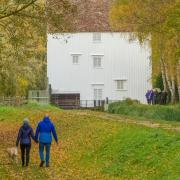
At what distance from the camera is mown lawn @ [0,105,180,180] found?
74.5ft

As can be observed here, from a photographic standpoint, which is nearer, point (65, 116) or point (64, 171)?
point (64, 171)

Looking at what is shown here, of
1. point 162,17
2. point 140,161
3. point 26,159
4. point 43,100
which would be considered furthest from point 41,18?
point 43,100

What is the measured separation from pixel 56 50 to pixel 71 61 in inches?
83.1

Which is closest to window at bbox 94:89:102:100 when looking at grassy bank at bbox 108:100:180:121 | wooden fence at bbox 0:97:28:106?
wooden fence at bbox 0:97:28:106

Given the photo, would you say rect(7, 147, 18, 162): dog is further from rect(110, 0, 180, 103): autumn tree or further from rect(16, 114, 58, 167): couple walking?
rect(110, 0, 180, 103): autumn tree

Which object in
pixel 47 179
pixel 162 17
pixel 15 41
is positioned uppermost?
pixel 162 17

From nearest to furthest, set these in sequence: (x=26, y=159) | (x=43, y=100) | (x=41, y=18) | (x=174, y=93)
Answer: (x=26, y=159)
(x=41, y=18)
(x=174, y=93)
(x=43, y=100)

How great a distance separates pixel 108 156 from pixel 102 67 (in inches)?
1939

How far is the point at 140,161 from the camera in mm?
24016

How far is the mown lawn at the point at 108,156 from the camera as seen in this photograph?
74.5 ft

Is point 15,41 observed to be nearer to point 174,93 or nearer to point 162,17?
point 162,17

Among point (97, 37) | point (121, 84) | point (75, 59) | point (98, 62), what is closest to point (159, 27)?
point (121, 84)

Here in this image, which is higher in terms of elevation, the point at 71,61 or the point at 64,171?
the point at 71,61

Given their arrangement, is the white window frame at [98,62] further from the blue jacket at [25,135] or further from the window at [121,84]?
the blue jacket at [25,135]
